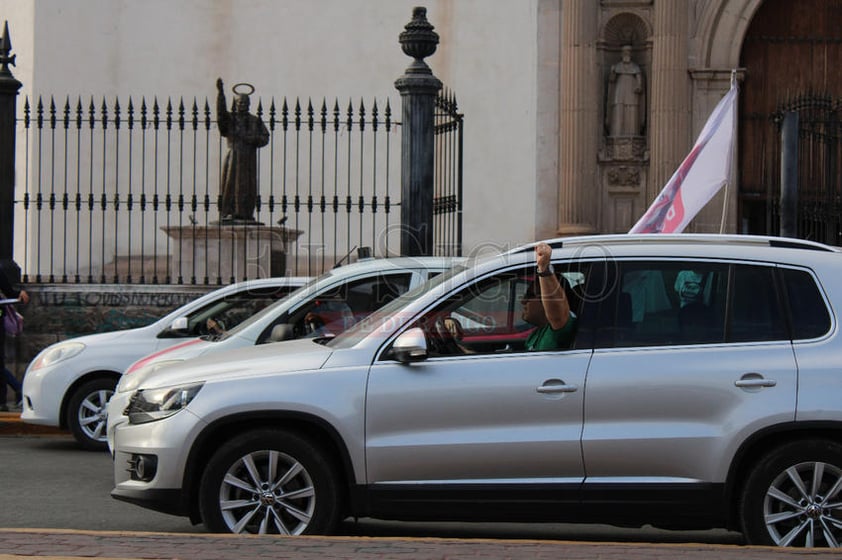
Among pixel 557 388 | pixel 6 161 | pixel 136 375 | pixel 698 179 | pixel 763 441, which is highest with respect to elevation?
pixel 6 161

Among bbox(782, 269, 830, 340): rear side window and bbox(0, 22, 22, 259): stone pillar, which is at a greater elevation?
bbox(0, 22, 22, 259): stone pillar

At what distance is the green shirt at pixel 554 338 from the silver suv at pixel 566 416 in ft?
0.18

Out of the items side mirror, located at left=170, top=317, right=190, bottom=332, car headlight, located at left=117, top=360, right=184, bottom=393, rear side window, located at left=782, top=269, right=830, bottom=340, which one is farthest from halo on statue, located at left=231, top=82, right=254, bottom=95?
rear side window, located at left=782, top=269, right=830, bottom=340

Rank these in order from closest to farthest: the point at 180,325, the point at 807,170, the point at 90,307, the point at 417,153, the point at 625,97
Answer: the point at 180,325 → the point at 417,153 → the point at 90,307 → the point at 807,170 → the point at 625,97

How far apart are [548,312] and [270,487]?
1.65 metres

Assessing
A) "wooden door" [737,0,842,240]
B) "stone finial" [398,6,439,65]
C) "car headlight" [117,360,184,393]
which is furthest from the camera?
"wooden door" [737,0,842,240]

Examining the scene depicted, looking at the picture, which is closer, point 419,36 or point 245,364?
point 245,364

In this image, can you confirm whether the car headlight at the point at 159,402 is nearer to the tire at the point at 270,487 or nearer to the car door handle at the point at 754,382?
the tire at the point at 270,487

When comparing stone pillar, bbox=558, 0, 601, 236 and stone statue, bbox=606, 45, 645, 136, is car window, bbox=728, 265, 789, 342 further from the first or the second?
stone statue, bbox=606, 45, 645, 136

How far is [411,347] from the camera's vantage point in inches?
277

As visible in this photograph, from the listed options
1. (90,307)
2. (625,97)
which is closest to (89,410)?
(90,307)

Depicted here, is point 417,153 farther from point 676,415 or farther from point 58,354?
point 676,415

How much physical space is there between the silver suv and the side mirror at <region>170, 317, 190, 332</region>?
4.59 metres

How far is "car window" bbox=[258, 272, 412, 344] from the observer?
10.3 metres
